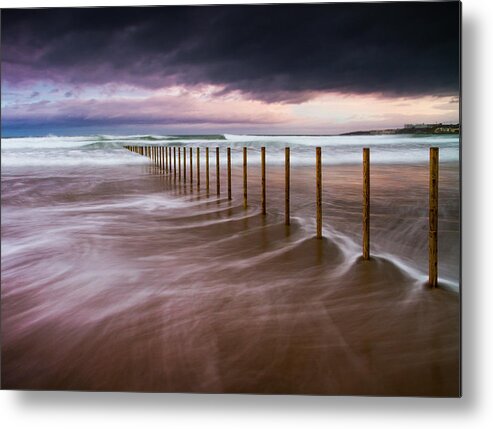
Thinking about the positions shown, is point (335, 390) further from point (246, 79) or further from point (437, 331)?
point (246, 79)

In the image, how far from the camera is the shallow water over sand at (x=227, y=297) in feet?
10.5

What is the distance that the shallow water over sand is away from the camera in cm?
321

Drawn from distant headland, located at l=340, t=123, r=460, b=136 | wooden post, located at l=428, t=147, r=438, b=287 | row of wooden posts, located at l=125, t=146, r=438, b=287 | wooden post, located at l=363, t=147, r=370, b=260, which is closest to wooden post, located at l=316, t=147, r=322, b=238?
row of wooden posts, located at l=125, t=146, r=438, b=287

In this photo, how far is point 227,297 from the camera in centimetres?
362

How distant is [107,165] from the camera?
499 cm

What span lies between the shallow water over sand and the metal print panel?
0.01m

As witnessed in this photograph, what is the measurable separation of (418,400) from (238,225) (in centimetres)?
199

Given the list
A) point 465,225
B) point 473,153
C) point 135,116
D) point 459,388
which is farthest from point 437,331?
point 135,116

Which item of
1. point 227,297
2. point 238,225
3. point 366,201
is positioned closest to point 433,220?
point 366,201

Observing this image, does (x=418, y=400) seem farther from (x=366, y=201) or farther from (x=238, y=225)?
(x=238, y=225)

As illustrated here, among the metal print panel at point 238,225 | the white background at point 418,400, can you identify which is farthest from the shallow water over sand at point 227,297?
the white background at point 418,400

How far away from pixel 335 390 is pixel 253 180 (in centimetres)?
258

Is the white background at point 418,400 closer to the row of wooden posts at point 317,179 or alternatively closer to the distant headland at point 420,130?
the distant headland at point 420,130

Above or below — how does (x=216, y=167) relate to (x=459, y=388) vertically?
above
